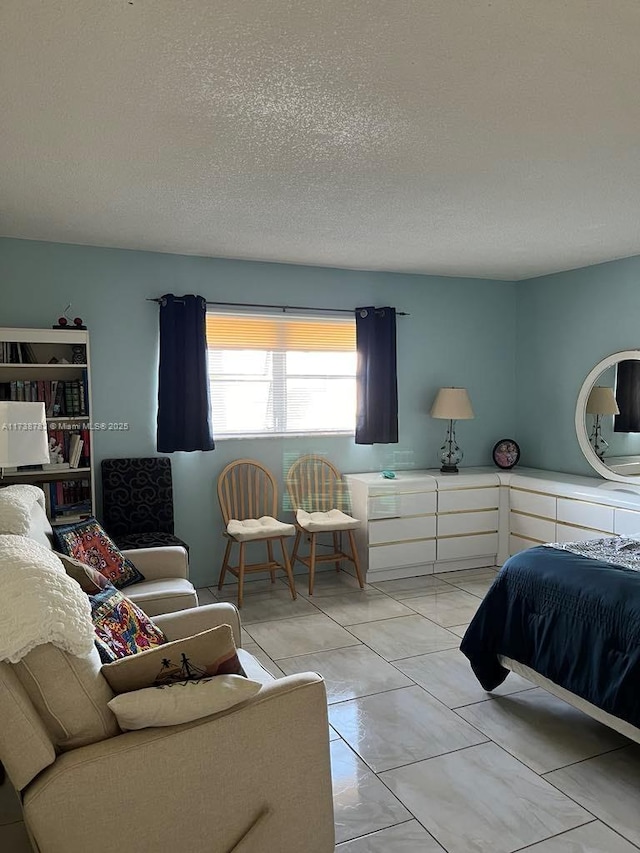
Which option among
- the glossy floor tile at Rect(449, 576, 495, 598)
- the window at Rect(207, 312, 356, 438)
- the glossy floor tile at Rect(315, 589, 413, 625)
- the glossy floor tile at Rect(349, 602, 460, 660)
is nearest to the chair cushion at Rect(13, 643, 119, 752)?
the glossy floor tile at Rect(349, 602, 460, 660)

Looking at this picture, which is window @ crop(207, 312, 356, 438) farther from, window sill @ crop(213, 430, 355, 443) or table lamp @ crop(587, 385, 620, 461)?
table lamp @ crop(587, 385, 620, 461)

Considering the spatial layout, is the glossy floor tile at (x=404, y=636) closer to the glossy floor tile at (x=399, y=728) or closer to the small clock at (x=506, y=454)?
the glossy floor tile at (x=399, y=728)

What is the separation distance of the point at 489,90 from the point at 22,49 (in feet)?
4.70

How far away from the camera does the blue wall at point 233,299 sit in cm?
447

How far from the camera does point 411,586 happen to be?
502 centimetres

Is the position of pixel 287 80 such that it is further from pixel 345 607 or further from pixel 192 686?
pixel 345 607

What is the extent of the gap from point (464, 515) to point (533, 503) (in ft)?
1.81

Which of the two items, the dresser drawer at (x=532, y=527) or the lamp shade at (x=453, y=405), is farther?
the lamp shade at (x=453, y=405)

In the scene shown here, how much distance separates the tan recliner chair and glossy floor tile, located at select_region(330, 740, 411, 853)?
16.1 inches

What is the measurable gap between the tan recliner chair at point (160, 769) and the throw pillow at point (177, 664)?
0.06 metres

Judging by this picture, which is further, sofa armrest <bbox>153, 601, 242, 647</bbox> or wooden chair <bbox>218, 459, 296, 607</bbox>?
wooden chair <bbox>218, 459, 296, 607</bbox>

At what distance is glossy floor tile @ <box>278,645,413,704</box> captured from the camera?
130 inches

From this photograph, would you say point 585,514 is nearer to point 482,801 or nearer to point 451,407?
point 451,407

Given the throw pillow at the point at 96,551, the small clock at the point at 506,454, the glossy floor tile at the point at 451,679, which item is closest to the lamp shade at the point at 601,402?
the small clock at the point at 506,454
